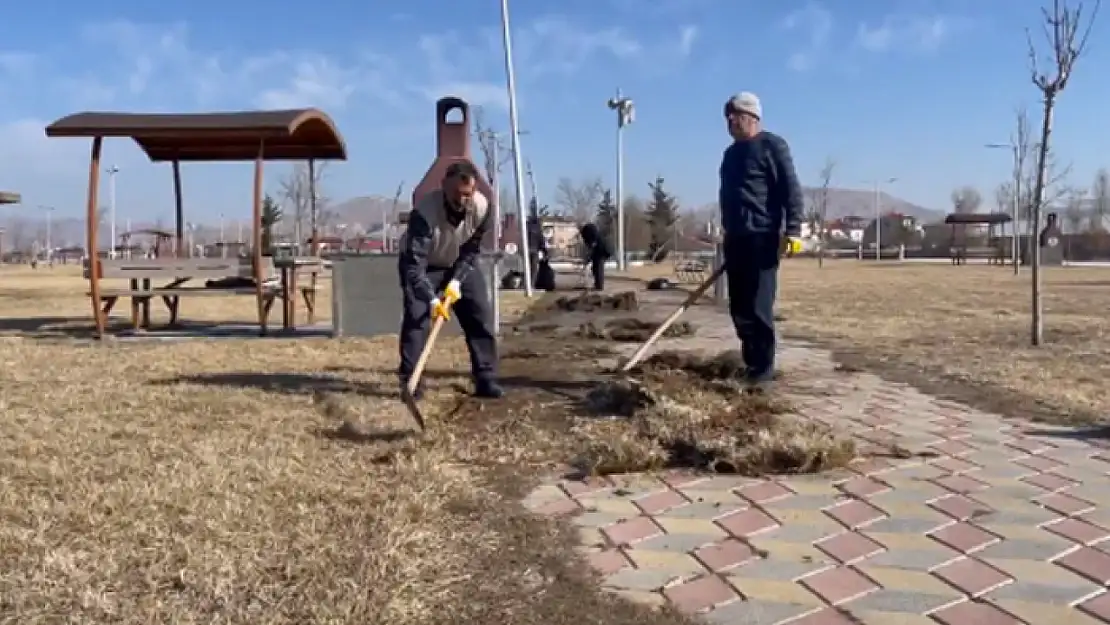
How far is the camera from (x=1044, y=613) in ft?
8.33

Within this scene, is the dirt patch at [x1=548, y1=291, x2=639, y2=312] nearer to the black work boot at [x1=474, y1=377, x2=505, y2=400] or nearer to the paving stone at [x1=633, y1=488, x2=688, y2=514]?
the black work boot at [x1=474, y1=377, x2=505, y2=400]

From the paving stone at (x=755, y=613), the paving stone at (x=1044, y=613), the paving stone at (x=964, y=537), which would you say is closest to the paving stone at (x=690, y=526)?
the paving stone at (x=755, y=613)

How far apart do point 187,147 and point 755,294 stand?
866cm

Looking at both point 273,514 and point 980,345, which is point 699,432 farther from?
point 980,345

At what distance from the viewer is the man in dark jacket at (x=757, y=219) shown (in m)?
6.08

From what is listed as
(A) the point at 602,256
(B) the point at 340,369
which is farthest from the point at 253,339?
(A) the point at 602,256

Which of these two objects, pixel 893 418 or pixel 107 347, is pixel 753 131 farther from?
pixel 107 347

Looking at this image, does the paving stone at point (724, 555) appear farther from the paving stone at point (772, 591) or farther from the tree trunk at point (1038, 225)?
the tree trunk at point (1038, 225)

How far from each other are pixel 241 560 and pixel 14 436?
2.52 m

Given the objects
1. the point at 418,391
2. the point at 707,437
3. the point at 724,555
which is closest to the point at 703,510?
the point at 724,555

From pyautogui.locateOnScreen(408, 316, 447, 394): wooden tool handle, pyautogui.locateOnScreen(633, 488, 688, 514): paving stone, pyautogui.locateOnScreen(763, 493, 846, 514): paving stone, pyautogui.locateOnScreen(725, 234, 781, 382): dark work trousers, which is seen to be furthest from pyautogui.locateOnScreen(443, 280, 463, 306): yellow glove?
pyautogui.locateOnScreen(763, 493, 846, 514): paving stone

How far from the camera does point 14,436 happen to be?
4.77 metres

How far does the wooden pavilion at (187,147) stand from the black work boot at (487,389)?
5.04m

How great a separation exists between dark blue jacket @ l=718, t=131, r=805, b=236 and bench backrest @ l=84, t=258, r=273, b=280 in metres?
6.17
